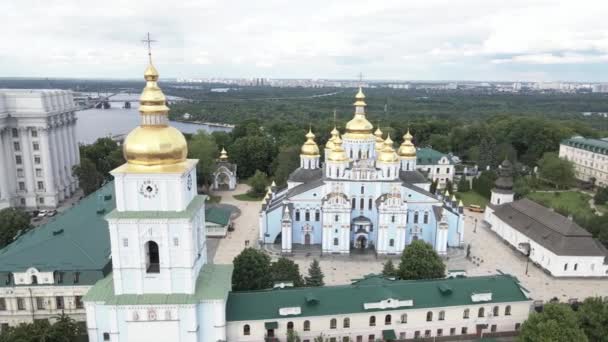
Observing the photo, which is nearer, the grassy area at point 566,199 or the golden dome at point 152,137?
the golden dome at point 152,137

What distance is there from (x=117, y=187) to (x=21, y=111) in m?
36.7

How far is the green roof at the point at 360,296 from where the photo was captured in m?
23.5

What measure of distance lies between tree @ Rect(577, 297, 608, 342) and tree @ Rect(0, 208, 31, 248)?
3748 cm

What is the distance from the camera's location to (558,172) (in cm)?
6019

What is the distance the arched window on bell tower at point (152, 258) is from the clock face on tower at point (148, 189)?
7.83 ft

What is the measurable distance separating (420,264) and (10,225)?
29.8 meters

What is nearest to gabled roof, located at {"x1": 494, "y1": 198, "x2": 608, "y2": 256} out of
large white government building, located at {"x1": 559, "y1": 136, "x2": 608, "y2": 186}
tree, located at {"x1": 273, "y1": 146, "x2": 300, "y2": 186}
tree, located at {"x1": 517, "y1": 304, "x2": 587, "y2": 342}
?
tree, located at {"x1": 517, "y1": 304, "x2": 587, "y2": 342}

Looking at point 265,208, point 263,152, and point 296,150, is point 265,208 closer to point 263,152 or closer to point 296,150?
point 296,150

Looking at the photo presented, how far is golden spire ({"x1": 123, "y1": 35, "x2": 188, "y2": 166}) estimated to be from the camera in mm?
18547

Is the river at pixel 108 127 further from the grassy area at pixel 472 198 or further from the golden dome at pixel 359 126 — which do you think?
the golden dome at pixel 359 126

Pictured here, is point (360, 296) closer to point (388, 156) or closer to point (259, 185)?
point (388, 156)

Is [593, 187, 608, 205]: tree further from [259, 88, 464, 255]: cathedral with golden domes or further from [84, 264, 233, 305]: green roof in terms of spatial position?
[84, 264, 233, 305]: green roof

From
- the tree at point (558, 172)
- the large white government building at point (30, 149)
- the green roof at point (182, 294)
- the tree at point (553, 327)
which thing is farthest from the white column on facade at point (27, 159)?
the tree at point (558, 172)

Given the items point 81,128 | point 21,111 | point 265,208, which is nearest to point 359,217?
point 265,208
